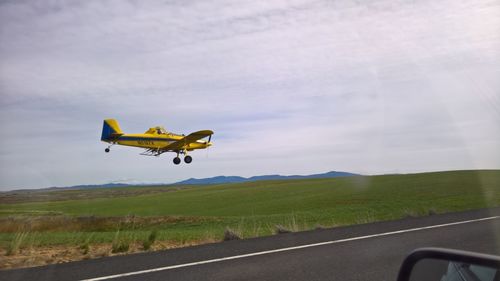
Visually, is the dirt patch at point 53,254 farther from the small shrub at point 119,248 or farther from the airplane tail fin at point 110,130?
the airplane tail fin at point 110,130

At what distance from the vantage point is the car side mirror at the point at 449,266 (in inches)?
79.8

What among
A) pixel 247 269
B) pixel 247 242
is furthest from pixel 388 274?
pixel 247 242

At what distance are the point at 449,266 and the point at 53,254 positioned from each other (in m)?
11.5

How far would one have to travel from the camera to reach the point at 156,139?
28.0 m

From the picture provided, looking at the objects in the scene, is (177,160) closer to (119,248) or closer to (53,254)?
(119,248)

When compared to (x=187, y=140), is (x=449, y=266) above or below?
below

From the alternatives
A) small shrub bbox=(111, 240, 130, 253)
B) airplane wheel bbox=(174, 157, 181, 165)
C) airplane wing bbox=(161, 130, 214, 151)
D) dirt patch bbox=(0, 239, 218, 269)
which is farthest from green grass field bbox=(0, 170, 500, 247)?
airplane wing bbox=(161, 130, 214, 151)

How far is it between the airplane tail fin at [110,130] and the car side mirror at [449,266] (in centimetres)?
2526

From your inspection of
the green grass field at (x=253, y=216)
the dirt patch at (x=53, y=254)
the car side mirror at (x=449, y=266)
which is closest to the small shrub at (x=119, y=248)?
the dirt patch at (x=53, y=254)

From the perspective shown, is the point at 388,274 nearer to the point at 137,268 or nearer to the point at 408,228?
the point at 137,268

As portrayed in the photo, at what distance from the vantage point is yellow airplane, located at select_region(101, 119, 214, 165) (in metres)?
26.1

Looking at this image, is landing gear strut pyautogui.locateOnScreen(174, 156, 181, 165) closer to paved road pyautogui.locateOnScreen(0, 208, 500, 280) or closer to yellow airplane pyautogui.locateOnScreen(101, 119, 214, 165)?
yellow airplane pyautogui.locateOnScreen(101, 119, 214, 165)

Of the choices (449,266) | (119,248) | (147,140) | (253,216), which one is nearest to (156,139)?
(147,140)

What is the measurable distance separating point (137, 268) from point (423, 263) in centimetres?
714
